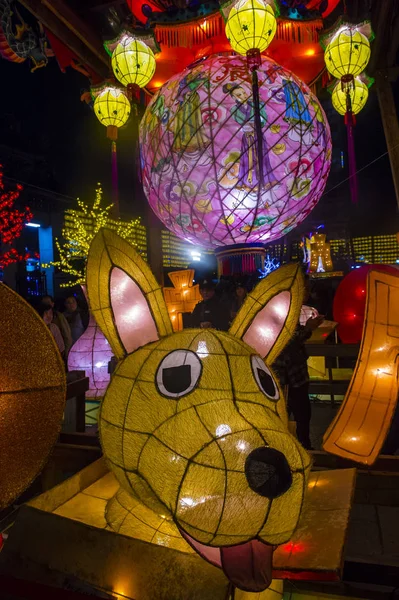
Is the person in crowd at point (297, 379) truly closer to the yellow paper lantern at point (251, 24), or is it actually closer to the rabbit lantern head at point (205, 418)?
the rabbit lantern head at point (205, 418)

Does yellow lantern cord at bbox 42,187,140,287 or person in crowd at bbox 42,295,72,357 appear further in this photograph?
yellow lantern cord at bbox 42,187,140,287

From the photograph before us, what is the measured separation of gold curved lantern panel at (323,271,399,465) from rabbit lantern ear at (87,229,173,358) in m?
0.95

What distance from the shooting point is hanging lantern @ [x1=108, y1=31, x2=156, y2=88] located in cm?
328

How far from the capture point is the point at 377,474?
1553 mm

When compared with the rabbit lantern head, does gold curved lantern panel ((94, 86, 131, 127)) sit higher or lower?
higher

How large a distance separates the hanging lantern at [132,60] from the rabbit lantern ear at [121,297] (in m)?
2.60

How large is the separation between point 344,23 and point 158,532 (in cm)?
387

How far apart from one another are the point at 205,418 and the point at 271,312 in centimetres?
56

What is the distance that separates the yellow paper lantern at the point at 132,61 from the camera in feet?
10.8

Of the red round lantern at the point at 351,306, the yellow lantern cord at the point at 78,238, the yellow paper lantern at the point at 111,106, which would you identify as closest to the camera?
the yellow paper lantern at the point at 111,106

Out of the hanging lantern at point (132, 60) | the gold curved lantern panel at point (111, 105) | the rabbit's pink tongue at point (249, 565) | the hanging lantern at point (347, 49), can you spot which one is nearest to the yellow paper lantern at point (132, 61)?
the hanging lantern at point (132, 60)

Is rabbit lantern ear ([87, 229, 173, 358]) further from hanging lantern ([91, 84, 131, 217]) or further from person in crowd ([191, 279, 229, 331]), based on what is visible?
person in crowd ([191, 279, 229, 331])

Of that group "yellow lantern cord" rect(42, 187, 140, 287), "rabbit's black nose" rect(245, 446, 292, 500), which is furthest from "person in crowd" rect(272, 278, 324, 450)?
"yellow lantern cord" rect(42, 187, 140, 287)

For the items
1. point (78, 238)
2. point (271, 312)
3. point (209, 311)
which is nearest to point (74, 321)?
point (209, 311)
